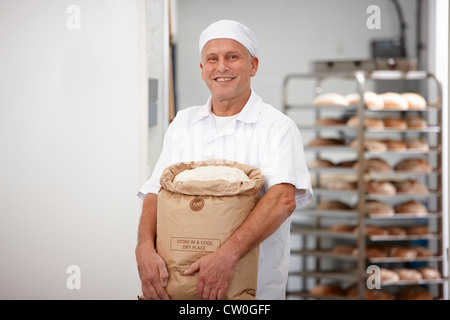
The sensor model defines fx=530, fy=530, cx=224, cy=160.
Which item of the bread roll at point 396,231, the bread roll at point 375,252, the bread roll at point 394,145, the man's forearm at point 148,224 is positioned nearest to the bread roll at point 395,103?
the bread roll at point 394,145

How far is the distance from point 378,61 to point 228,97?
3171 millimetres

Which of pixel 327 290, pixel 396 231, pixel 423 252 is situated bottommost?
pixel 327 290

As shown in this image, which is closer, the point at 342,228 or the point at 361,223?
the point at 361,223

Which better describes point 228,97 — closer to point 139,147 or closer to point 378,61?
point 139,147

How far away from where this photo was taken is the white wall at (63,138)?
7.63ft

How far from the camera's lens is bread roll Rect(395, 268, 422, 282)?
4338 mm

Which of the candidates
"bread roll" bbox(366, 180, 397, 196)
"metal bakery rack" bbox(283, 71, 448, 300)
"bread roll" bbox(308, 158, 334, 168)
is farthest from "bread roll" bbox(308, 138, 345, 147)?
"bread roll" bbox(366, 180, 397, 196)

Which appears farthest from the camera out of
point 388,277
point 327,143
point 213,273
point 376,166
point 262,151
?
point 327,143

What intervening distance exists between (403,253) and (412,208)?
40 cm

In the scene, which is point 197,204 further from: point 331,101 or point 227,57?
point 331,101

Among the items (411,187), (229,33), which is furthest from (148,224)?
(411,187)

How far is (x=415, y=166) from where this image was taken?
4441 mm

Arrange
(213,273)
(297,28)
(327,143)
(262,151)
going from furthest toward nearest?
(297,28) < (327,143) < (262,151) < (213,273)
